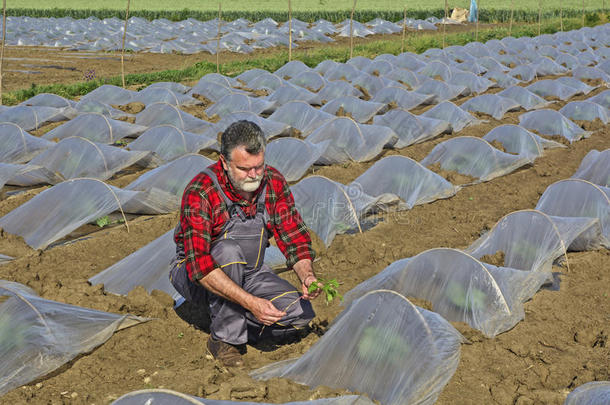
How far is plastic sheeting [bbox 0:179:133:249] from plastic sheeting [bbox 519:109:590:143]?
7.15 m

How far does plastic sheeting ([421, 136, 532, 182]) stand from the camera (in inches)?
322

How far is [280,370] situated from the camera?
12.0 feet

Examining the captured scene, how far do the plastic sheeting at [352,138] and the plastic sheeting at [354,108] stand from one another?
6.65 ft

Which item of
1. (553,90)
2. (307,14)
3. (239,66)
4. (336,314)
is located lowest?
(336,314)

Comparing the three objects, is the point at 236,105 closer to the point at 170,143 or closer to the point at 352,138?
the point at 170,143

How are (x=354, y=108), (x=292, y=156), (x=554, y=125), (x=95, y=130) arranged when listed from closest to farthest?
(x=292, y=156) < (x=95, y=130) < (x=554, y=125) < (x=354, y=108)

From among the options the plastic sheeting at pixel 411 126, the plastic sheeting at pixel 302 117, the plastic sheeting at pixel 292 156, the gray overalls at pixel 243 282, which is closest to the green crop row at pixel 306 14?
the plastic sheeting at pixel 302 117

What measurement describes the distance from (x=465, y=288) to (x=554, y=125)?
6.85 meters

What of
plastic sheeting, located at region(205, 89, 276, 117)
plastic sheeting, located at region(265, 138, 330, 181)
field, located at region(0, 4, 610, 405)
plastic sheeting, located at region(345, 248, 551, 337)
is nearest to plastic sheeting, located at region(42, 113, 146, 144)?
field, located at region(0, 4, 610, 405)

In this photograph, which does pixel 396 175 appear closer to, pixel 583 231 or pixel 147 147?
pixel 583 231

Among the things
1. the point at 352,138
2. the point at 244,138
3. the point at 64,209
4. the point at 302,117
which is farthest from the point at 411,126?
the point at 244,138

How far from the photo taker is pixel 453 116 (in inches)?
434

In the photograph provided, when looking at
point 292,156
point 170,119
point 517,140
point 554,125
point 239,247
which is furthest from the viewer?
point 170,119

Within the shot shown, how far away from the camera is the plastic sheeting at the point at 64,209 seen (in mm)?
6047
